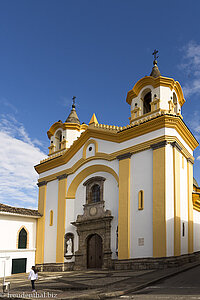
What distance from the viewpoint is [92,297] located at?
10.5m

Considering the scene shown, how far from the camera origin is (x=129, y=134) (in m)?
20.2

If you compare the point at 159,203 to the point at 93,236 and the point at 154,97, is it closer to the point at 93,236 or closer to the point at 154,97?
the point at 93,236

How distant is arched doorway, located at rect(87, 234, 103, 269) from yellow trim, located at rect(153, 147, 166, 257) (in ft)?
15.9

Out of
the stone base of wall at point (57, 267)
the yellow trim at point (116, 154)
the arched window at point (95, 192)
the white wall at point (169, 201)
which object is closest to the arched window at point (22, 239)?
the stone base of wall at point (57, 267)

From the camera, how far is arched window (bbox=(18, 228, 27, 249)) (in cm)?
2398

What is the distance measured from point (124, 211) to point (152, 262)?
331 cm

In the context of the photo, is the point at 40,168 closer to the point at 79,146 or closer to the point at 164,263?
the point at 79,146

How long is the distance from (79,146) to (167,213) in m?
8.73

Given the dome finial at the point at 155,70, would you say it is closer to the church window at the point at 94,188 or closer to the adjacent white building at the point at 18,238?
the church window at the point at 94,188

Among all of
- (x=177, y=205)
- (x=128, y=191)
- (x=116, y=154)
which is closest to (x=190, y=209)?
(x=177, y=205)

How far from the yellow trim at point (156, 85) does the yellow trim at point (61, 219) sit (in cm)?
756

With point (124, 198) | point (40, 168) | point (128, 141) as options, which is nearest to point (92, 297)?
point (124, 198)

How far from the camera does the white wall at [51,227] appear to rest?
23559mm

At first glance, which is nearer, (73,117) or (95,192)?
(95,192)
